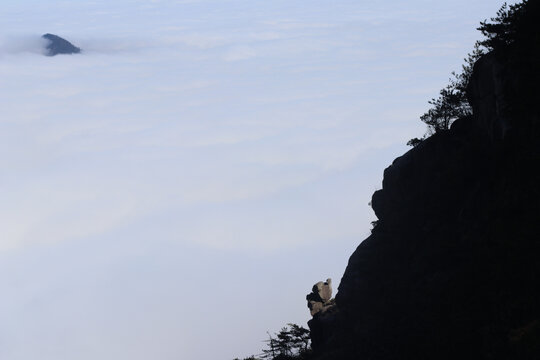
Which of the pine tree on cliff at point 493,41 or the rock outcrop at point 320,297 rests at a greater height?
the pine tree on cliff at point 493,41

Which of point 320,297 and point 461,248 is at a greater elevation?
point 320,297

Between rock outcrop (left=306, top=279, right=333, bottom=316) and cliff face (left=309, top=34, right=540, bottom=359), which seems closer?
cliff face (left=309, top=34, right=540, bottom=359)

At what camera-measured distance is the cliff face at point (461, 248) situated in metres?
45.8

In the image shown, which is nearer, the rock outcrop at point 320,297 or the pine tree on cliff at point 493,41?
the pine tree on cliff at point 493,41

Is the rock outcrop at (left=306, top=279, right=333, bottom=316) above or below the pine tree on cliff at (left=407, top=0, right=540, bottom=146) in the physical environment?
below

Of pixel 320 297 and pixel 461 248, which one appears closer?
pixel 461 248

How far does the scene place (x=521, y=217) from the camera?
163 ft

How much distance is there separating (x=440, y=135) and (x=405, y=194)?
7652 mm

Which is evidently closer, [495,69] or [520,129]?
[520,129]

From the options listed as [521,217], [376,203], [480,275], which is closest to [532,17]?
[521,217]

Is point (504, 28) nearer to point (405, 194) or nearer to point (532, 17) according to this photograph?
point (532, 17)

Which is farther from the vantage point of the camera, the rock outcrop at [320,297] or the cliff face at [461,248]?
the rock outcrop at [320,297]

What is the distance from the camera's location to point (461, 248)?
60938mm

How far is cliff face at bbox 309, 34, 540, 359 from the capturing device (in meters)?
45.8
